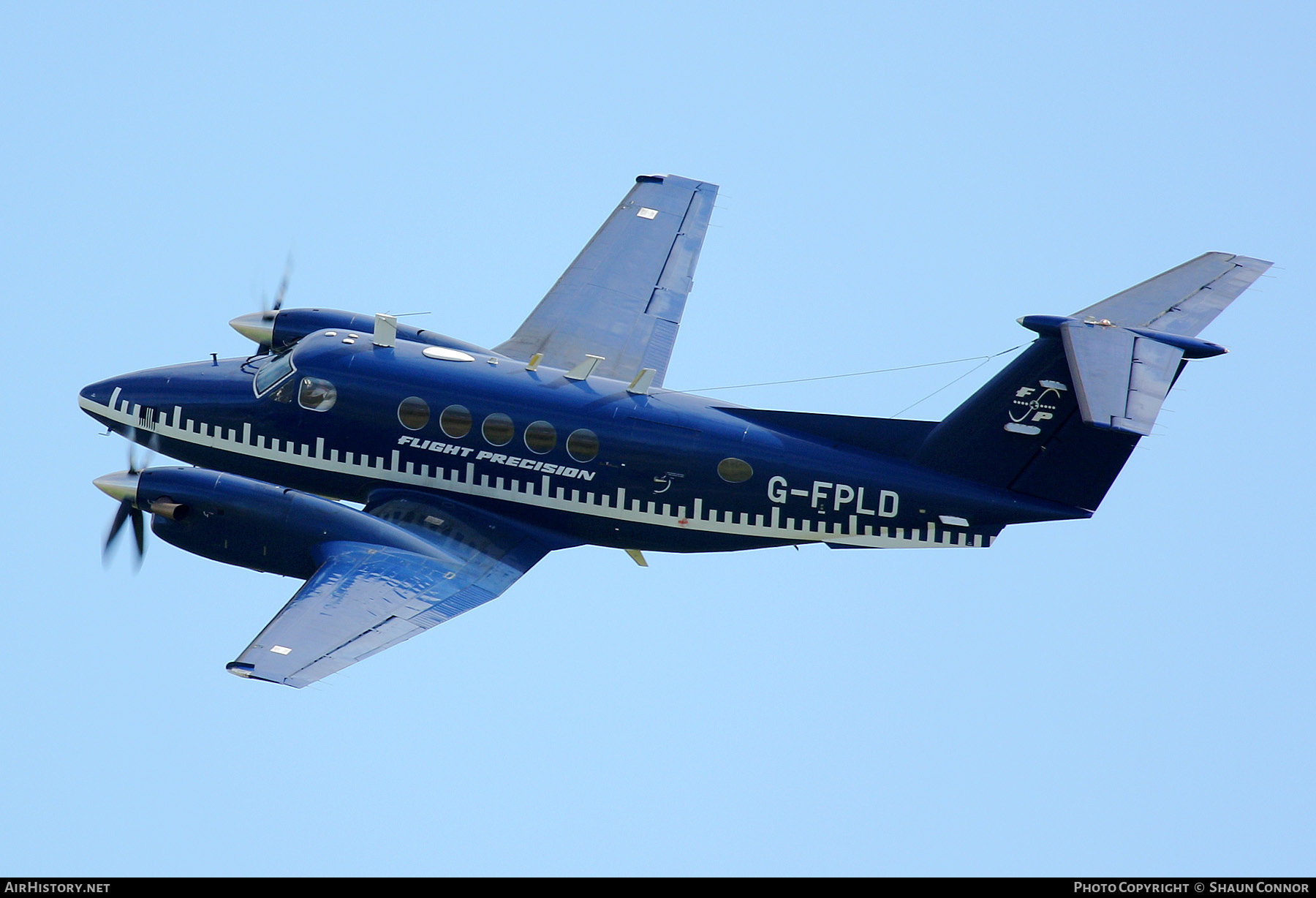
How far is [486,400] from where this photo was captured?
27.8 m

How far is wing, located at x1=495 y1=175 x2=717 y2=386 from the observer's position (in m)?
30.5

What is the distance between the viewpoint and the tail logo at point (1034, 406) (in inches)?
1021

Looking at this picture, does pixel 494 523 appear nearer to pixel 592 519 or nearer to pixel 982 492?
pixel 592 519

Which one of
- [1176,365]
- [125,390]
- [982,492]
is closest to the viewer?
[1176,365]

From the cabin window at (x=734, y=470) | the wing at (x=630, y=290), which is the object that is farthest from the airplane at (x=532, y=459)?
the wing at (x=630, y=290)

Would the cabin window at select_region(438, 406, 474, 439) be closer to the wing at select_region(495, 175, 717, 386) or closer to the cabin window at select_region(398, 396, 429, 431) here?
the cabin window at select_region(398, 396, 429, 431)

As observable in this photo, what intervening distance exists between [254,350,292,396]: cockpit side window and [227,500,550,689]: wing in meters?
2.79

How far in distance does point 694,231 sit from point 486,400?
6967mm

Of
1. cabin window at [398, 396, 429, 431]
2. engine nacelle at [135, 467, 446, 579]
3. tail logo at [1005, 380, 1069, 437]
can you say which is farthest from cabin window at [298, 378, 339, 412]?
tail logo at [1005, 380, 1069, 437]

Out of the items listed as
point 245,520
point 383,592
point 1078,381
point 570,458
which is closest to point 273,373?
point 245,520

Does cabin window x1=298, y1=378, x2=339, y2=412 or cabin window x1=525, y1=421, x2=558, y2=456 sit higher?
cabin window x1=298, y1=378, x2=339, y2=412

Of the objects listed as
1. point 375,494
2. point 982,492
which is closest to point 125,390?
point 375,494

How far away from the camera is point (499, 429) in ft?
90.8

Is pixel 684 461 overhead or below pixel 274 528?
overhead
